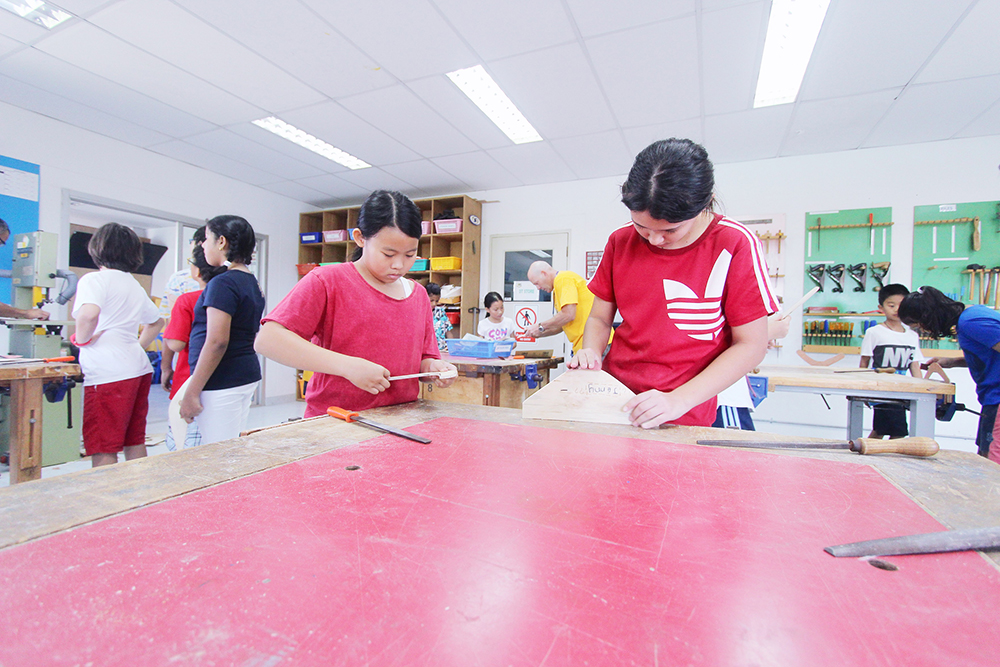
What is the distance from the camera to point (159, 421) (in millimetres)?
4215

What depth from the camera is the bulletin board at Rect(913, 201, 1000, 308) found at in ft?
11.3

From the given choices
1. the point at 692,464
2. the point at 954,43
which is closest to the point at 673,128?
the point at 954,43

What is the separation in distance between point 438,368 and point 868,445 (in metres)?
1.00

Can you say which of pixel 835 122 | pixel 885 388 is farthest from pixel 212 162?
pixel 885 388

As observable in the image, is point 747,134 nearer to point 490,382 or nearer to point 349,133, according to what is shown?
point 490,382

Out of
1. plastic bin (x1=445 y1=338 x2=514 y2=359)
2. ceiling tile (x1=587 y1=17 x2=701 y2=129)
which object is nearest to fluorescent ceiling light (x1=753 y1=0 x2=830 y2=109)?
Result: ceiling tile (x1=587 y1=17 x2=701 y2=129)

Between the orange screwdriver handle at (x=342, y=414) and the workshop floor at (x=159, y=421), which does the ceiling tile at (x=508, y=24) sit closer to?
the orange screwdriver handle at (x=342, y=414)

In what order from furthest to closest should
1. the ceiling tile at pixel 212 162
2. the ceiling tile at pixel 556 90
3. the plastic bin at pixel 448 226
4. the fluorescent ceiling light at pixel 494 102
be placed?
the plastic bin at pixel 448 226, the ceiling tile at pixel 212 162, the fluorescent ceiling light at pixel 494 102, the ceiling tile at pixel 556 90

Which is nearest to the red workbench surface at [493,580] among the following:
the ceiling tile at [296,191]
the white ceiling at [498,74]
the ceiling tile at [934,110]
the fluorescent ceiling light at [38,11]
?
the white ceiling at [498,74]

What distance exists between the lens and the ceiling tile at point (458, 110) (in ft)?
9.91

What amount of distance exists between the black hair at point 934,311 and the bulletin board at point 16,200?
6018 mm

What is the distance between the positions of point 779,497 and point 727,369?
453 millimetres

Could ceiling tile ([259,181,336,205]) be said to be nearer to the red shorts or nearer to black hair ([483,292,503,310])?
black hair ([483,292,503,310])

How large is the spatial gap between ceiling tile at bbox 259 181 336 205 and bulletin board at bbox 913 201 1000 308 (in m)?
6.06
